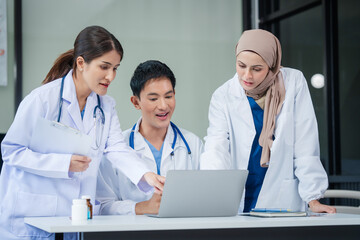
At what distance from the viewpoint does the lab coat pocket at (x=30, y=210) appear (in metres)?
1.89

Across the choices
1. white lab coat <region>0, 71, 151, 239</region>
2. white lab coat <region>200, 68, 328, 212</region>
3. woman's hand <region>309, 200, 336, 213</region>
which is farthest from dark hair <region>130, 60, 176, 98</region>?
woman's hand <region>309, 200, 336, 213</region>

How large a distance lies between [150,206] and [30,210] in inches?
18.1

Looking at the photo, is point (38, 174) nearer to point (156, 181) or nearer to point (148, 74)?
point (156, 181)

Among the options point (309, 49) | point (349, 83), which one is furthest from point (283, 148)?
point (309, 49)

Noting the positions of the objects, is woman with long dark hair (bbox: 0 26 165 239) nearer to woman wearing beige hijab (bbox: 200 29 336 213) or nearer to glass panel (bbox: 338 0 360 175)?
woman wearing beige hijab (bbox: 200 29 336 213)

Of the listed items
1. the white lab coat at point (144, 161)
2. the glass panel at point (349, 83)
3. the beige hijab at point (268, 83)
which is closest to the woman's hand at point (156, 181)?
the white lab coat at point (144, 161)

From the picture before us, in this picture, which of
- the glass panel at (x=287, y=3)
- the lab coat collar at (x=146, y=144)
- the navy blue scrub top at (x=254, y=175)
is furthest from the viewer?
the glass panel at (x=287, y=3)

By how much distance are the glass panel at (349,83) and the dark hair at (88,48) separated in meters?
2.20

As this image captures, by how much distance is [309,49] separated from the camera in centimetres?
425

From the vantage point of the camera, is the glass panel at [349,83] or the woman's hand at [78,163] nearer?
the woman's hand at [78,163]

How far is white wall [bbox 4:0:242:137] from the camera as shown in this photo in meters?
4.12

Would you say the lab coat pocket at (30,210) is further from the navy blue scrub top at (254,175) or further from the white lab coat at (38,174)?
the navy blue scrub top at (254,175)

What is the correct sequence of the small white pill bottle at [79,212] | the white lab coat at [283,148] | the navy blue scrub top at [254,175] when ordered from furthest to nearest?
the navy blue scrub top at [254,175], the white lab coat at [283,148], the small white pill bottle at [79,212]

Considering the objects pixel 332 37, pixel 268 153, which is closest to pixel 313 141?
pixel 268 153
